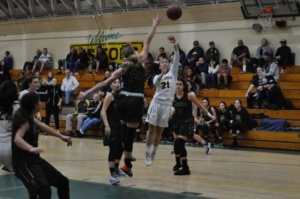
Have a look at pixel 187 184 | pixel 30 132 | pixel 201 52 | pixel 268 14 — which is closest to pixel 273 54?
pixel 268 14

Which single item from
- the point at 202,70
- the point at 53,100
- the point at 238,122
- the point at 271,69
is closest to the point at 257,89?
the point at 271,69

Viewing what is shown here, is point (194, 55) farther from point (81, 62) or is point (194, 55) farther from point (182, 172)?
point (182, 172)

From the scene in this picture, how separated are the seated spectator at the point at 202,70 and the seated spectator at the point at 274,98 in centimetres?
335

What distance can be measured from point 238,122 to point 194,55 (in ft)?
18.1

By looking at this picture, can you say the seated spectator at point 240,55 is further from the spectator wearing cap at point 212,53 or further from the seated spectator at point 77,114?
the seated spectator at point 77,114

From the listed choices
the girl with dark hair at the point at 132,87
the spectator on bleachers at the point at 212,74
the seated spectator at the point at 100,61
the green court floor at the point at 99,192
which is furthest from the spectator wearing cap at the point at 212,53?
the green court floor at the point at 99,192

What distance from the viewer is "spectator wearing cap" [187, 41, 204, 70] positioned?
779 inches

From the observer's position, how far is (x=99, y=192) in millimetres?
7906

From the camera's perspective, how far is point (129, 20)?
23125 mm

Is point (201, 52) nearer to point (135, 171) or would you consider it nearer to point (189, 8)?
point (189, 8)

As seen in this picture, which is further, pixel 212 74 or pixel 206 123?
pixel 212 74

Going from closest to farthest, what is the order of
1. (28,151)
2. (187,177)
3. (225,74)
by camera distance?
1. (28,151)
2. (187,177)
3. (225,74)

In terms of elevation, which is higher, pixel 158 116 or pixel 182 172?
pixel 158 116

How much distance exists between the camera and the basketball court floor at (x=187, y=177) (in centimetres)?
788
